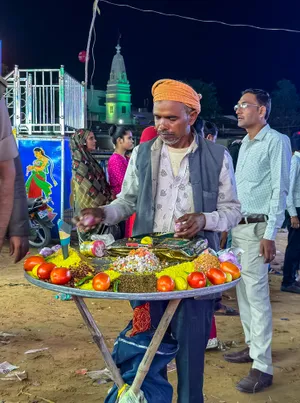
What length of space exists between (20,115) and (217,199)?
9.75m

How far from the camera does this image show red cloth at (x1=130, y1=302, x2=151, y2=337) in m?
2.81

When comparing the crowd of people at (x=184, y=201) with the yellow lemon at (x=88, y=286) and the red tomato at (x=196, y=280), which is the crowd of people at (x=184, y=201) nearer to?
the red tomato at (x=196, y=280)

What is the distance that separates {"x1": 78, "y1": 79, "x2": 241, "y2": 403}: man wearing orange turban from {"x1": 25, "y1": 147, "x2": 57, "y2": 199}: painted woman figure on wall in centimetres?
851

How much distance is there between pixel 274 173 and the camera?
4.06 metres

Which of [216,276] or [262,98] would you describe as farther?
[262,98]

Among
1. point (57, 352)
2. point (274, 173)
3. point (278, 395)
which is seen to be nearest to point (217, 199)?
point (274, 173)

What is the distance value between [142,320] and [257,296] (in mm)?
1553

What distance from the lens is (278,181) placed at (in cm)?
402

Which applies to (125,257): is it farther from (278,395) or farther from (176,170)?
(278,395)

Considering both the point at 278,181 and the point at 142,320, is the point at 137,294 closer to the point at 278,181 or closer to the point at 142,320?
the point at 142,320

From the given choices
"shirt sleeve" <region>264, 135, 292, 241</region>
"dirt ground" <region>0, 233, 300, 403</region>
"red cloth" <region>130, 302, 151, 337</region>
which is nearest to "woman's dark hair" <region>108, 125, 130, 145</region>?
"dirt ground" <region>0, 233, 300, 403</region>

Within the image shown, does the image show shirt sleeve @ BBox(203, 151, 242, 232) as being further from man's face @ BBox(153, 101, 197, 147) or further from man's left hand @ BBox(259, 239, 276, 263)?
man's left hand @ BBox(259, 239, 276, 263)

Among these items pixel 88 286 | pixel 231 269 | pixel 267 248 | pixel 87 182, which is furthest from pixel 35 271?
pixel 87 182

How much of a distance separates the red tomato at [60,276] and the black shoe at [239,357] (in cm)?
270
